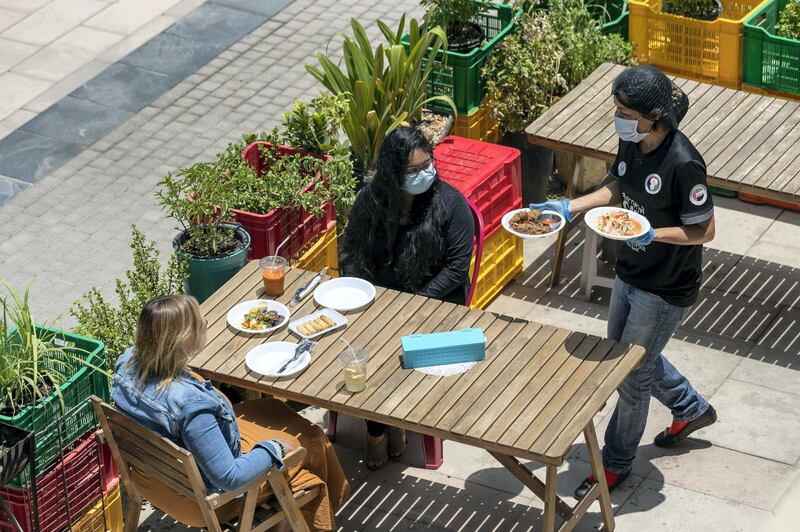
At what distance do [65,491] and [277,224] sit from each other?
192cm

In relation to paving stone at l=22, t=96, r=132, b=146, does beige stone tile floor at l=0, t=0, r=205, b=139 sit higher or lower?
higher

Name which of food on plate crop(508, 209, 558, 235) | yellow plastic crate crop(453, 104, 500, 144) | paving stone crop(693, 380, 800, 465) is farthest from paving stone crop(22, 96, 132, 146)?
paving stone crop(693, 380, 800, 465)

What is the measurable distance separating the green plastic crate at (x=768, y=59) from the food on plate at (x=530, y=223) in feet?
10.3

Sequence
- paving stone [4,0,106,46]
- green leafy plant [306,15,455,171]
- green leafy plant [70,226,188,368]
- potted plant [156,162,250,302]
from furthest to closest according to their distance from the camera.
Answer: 1. paving stone [4,0,106,46]
2. green leafy plant [306,15,455,171]
3. potted plant [156,162,250,302]
4. green leafy plant [70,226,188,368]

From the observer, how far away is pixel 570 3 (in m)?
9.04

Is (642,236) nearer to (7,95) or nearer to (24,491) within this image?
(24,491)

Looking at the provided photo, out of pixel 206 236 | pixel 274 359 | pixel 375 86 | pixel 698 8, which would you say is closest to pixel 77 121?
pixel 375 86

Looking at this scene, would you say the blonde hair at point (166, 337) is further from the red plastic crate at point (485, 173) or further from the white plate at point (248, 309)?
the red plastic crate at point (485, 173)

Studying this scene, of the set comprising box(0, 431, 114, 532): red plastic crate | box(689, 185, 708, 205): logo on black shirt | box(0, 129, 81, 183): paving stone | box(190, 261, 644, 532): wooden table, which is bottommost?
box(0, 129, 81, 183): paving stone

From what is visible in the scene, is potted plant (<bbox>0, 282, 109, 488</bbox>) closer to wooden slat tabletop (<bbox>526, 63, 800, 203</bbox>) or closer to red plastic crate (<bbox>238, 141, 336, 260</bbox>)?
red plastic crate (<bbox>238, 141, 336, 260</bbox>)

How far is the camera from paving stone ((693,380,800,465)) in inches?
264

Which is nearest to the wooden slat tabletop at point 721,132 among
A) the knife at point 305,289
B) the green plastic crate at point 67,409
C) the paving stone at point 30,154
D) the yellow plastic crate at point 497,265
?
the yellow plastic crate at point 497,265

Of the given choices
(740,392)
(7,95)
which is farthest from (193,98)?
(740,392)

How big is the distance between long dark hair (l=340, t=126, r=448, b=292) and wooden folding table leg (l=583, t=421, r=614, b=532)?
114 cm
